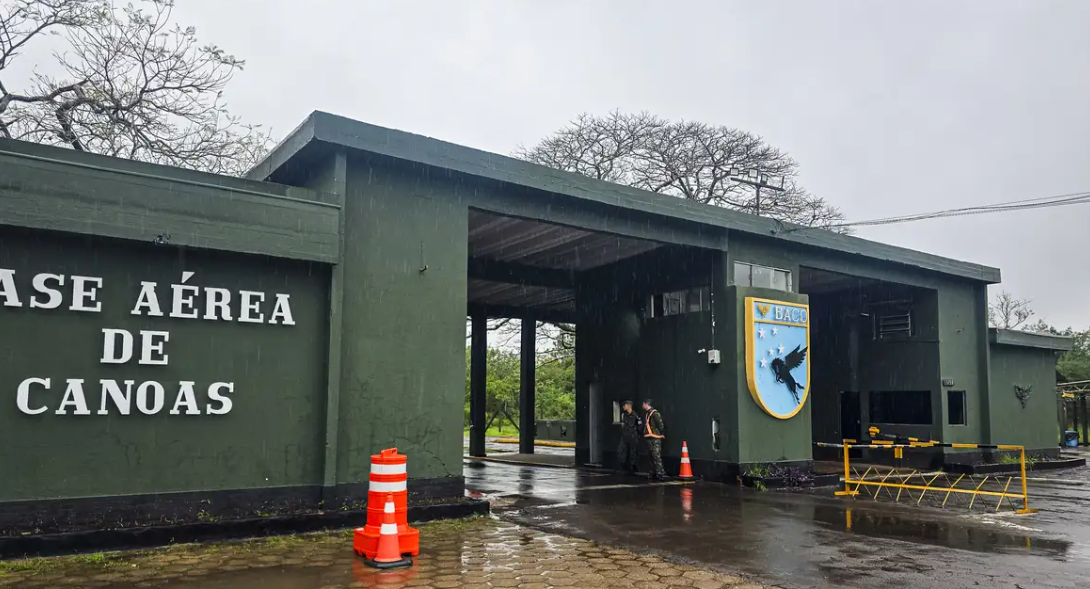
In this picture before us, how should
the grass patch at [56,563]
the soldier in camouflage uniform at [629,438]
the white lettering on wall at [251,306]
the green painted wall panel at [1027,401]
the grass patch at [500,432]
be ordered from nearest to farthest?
the grass patch at [56,563], the white lettering on wall at [251,306], the soldier in camouflage uniform at [629,438], the green painted wall panel at [1027,401], the grass patch at [500,432]

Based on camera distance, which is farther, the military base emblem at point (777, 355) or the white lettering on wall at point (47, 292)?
the military base emblem at point (777, 355)

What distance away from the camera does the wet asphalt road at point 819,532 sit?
7.46m

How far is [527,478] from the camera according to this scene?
16.5 metres

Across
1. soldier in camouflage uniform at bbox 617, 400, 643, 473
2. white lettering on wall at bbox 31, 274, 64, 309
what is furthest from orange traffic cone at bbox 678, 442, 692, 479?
white lettering on wall at bbox 31, 274, 64, 309

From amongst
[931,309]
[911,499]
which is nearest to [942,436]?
[931,309]

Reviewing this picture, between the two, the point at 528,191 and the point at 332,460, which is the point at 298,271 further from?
the point at 528,191

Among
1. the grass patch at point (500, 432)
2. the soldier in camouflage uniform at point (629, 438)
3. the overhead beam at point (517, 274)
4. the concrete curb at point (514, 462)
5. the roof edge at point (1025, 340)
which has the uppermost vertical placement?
the overhead beam at point (517, 274)

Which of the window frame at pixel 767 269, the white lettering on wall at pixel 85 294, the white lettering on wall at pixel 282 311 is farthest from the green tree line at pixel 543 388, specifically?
the white lettering on wall at pixel 85 294

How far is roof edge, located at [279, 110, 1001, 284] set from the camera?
10.3 m

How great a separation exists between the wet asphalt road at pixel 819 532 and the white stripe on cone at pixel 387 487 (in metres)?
2.59

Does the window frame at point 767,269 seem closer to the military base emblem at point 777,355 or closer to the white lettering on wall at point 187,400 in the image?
the military base emblem at point 777,355

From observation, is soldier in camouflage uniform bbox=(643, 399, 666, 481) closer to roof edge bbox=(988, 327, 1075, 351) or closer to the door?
the door

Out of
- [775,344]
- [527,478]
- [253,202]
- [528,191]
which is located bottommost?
[527,478]

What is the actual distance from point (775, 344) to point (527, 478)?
5.78 metres
